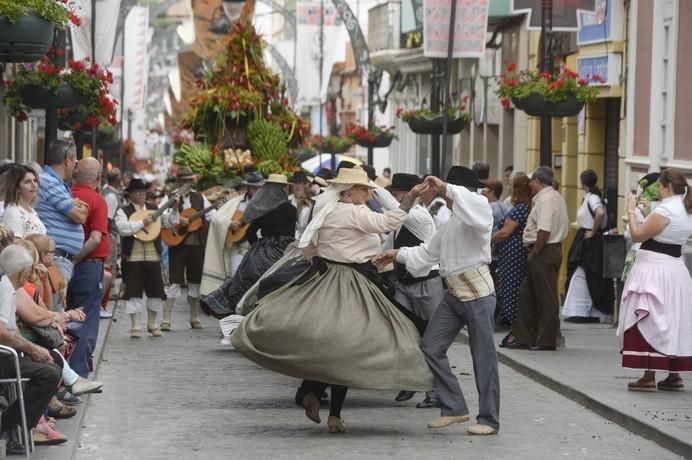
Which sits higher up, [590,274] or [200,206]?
[200,206]

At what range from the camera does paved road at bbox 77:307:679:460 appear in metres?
11.0

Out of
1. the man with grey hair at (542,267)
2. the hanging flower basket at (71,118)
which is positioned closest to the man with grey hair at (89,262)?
the man with grey hair at (542,267)

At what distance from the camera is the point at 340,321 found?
11469 millimetres

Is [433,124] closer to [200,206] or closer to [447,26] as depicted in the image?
[447,26]

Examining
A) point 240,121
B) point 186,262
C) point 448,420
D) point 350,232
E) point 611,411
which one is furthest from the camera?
point 240,121

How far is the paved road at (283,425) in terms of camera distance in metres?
11.0

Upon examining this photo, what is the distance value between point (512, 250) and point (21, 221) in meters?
7.17

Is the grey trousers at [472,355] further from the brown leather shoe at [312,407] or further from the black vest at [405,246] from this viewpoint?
the black vest at [405,246]

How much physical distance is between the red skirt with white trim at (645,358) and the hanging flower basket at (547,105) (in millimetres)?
7225

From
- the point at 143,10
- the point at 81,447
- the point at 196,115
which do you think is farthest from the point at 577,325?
the point at 143,10

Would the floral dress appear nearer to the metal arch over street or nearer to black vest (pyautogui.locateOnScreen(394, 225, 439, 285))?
black vest (pyautogui.locateOnScreen(394, 225, 439, 285))

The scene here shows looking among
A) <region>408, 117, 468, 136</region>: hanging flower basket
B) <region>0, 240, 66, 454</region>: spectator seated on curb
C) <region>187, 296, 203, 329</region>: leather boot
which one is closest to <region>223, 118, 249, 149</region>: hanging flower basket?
<region>408, 117, 468, 136</region>: hanging flower basket

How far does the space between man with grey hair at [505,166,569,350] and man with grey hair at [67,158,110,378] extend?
16.3 feet

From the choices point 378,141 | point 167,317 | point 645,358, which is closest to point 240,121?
point 167,317
